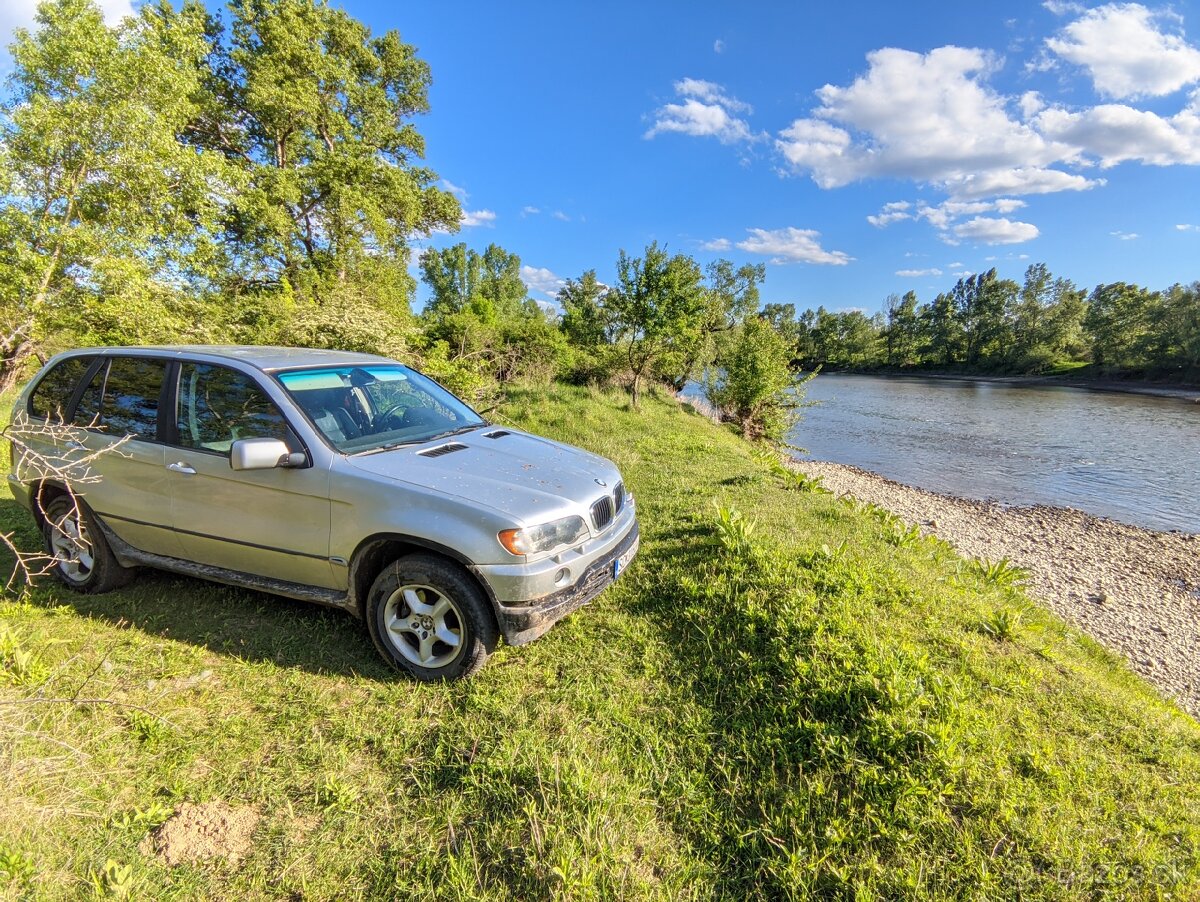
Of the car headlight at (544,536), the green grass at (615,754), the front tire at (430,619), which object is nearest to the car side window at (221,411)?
the front tire at (430,619)

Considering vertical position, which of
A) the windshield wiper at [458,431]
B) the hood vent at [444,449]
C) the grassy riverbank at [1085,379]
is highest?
the grassy riverbank at [1085,379]

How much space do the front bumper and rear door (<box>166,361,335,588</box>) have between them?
1.17 meters

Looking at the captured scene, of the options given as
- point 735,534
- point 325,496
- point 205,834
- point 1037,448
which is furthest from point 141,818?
point 1037,448

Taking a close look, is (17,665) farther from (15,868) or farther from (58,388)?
(58,388)

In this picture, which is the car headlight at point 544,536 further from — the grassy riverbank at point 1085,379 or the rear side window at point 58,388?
the grassy riverbank at point 1085,379

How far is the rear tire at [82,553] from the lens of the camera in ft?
11.9

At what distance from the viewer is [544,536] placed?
2.74 metres

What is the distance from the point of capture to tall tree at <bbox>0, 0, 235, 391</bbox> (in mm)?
9898

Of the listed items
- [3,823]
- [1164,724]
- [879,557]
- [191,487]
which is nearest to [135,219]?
[191,487]

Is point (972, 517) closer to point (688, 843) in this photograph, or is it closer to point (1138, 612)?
point (1138, 612)

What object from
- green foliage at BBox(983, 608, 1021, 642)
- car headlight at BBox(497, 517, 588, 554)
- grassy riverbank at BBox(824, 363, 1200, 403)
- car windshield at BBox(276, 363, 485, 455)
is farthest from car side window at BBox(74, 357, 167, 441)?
grassy riverbank at BBox(824, 363, 1200, 403)

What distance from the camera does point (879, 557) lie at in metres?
4.58

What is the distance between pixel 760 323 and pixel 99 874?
19.6 metres

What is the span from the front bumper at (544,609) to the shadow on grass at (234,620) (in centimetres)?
92
